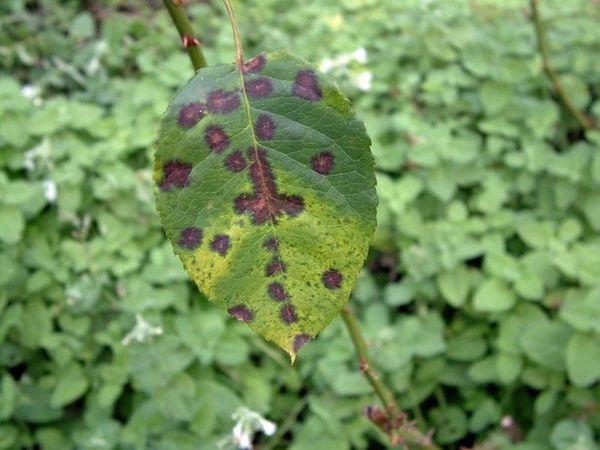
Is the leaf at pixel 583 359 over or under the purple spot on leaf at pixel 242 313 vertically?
under

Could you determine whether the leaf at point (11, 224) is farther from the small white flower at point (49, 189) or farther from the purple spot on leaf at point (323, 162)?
the purple spot on leaf at point (323, 162)

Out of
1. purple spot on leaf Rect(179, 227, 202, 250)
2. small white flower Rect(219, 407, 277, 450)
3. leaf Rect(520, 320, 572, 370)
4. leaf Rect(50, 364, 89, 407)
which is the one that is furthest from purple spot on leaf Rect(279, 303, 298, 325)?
leaf Rect(50, 364, 89, 407)

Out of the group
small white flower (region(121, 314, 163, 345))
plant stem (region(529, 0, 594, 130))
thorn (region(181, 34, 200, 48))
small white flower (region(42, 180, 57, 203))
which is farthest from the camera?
plant stem (region(529, 0, 594, 130))

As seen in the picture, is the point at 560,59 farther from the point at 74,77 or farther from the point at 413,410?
the point at 74,77

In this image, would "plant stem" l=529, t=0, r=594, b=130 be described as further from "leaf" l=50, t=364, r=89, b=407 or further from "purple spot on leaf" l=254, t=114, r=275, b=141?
"purple spot on leaf" l=254, t=114, r=275, b=141

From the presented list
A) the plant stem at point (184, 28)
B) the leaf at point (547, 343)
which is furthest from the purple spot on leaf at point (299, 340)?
the leaf at point (547, 343)

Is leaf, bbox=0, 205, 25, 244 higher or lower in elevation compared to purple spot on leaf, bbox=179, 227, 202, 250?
lower
